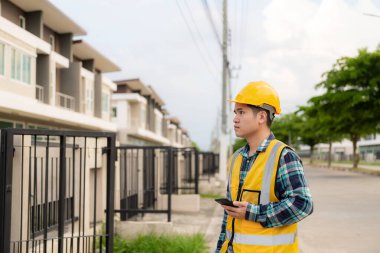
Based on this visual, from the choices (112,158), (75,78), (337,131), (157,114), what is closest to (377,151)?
(157,114)

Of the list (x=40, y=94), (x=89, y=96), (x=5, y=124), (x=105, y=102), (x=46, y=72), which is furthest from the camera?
(x=105, y=102)

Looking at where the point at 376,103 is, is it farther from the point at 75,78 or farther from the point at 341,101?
the point at 75,78

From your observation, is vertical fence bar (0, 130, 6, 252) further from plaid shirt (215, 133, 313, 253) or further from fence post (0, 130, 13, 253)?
plaid shirt (215, 133, 313, 253)

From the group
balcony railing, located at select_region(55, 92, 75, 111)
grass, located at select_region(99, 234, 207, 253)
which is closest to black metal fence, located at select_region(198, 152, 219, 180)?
balcony railing, located at select_region(55, 92, 75, 111)

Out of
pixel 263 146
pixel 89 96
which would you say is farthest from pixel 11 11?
pixel 263 146

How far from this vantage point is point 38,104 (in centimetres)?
2497

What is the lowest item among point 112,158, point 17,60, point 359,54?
point 112,158

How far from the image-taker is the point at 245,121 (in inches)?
113

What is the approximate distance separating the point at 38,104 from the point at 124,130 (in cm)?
2290

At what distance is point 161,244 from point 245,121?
562 centimetres

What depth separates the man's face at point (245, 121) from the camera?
2.87 meters

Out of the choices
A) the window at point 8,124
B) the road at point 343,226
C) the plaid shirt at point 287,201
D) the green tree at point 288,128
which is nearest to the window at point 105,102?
the window at point 8,124

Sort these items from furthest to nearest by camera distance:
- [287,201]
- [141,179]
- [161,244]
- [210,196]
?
[210,196]
[141,179]
[161,244]
[287,201]

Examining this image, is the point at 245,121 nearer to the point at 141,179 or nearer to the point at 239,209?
the point at 239,209
